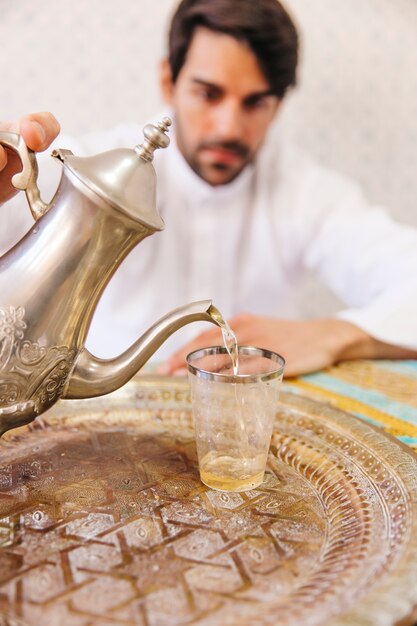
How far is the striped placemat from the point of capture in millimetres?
661

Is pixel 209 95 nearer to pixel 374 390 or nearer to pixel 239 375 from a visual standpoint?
pixel 374 390

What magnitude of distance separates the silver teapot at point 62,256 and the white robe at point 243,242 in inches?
32.4

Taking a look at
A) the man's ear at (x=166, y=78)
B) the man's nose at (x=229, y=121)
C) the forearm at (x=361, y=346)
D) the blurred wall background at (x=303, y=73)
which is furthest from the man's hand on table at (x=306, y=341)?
the blurred wall background at (x=303, y=73)

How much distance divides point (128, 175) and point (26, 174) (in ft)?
0.27

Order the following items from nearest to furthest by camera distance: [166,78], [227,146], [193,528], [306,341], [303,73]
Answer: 1. [193,528]
2. [306,341]
3. [227,146]
4. [166,78]
5. [303,73]

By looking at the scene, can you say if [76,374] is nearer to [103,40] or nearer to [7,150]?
[7,150]

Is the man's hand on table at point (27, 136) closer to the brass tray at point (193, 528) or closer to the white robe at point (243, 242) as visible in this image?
the brass tray at point (193, 528)

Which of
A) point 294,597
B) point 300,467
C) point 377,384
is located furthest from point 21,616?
point 377,384

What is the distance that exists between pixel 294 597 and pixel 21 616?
16cm

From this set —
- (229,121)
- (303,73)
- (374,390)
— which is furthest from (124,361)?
(303,73)

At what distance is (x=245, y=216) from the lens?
61.8 inches

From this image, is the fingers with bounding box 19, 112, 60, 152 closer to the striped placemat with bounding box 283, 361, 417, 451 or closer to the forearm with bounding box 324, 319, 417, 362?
the striped placemat with bounding box 283, 361, 417, 451

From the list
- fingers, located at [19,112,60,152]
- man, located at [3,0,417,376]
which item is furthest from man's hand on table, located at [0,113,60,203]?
man, located at [3,0,417,376]

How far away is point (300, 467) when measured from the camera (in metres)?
0.54
